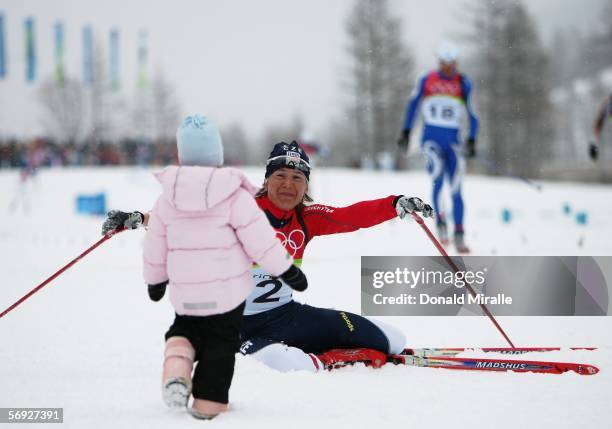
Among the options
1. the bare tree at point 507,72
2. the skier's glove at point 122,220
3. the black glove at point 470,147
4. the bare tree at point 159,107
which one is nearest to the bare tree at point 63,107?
the bare tree at point 159,107

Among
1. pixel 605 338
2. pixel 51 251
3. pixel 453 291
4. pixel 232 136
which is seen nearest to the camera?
pixel 605 338

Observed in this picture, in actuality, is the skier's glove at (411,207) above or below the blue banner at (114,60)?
below

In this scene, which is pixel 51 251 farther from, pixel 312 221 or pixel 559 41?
pixel 559 41

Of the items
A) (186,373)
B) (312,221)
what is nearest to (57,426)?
(186,373)

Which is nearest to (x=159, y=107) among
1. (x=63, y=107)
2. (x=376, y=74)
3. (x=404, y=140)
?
(x=63, y=107)

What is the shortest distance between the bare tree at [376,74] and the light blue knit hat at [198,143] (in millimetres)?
32074

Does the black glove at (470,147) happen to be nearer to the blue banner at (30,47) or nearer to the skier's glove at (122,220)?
the skier's glove at (122,220)

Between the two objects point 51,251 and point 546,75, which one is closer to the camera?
point 51,251

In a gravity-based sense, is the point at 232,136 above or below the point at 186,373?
above

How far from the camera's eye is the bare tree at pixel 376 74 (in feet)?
110

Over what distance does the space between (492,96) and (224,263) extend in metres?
30.2

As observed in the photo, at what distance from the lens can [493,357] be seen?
312 centimetres

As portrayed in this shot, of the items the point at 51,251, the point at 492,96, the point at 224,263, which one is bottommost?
the point at 51,251

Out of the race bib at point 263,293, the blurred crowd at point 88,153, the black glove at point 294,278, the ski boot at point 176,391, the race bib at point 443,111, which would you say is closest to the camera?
the ski boot at point 176,391
